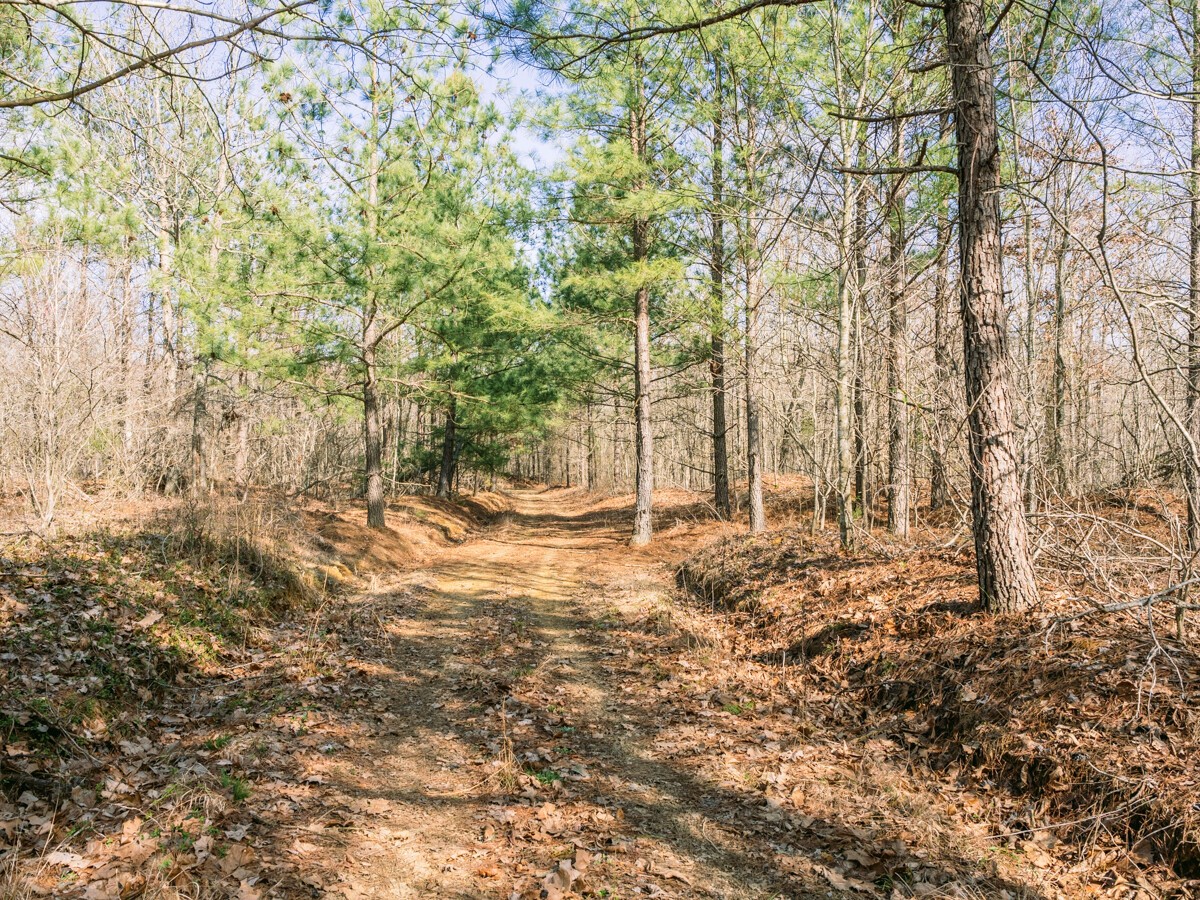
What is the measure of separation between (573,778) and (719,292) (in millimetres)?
11662

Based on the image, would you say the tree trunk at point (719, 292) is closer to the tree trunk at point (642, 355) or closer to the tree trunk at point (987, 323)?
the tree trunk at point (642, 355)

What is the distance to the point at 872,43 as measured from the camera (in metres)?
8.91

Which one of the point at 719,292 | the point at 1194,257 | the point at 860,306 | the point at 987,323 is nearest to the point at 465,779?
the point at 987,323

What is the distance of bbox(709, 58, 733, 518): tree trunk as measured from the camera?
42.8 feet

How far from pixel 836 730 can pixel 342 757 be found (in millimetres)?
3914

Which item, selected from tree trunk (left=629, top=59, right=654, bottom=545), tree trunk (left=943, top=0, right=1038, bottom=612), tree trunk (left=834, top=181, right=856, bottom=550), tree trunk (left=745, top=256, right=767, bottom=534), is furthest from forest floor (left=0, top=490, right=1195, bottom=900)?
tree trunk (left=629, top=59, right=654, bottom=545)

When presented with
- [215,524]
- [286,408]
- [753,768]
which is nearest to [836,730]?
[753,768]

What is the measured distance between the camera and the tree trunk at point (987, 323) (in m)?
5.67

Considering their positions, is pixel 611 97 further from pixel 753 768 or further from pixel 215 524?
pixel 753 768

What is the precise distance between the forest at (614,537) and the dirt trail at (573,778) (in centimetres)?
4

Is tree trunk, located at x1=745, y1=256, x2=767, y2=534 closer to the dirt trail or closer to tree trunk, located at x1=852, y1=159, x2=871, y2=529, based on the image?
tree trunk, located at x1=852, y1=159, x2=871, y2=529

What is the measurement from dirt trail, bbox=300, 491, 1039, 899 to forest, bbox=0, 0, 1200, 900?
39mm

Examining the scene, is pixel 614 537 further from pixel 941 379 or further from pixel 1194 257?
pixel 1194 257

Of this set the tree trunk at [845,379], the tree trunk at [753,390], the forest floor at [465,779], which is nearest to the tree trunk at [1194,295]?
the forest floor at [465,779]
